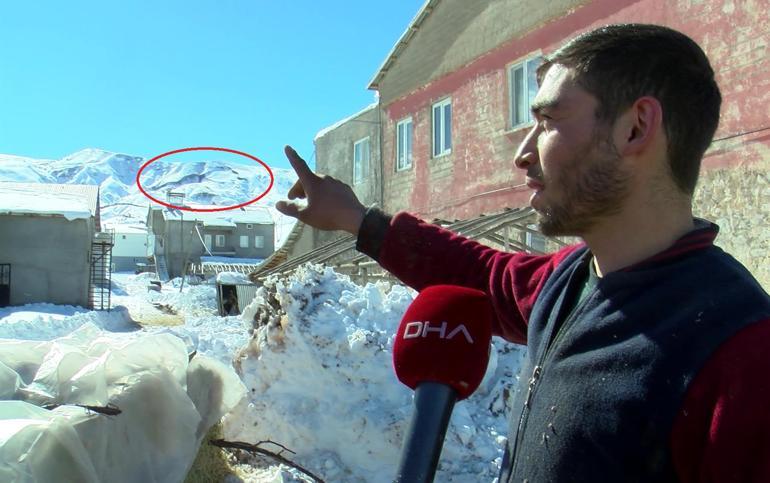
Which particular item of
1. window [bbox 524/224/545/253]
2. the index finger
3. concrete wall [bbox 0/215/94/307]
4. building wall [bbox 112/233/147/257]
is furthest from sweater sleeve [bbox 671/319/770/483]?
building wall [bbox 112/233/147/257]

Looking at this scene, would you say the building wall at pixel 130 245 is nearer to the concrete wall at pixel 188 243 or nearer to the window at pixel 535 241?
the concrete wall at pixel 188 243

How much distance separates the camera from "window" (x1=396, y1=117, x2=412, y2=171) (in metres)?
14.0

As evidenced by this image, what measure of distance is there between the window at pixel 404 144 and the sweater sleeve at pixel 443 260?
11897 millimetres

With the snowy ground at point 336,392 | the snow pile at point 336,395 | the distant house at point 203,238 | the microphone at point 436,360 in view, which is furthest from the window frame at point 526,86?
the distant house at point 203,238

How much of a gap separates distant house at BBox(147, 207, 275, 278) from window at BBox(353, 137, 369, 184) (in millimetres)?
39064

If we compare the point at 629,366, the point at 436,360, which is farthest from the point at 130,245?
the point at 629,366

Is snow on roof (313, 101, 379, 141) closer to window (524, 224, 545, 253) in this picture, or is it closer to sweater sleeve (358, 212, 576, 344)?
window (524, 224, 545, 253)

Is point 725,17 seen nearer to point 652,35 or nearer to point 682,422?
point 652,35

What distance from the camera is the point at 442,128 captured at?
12.9 m

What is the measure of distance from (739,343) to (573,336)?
305 millimetres

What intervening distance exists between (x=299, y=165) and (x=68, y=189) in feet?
95.3

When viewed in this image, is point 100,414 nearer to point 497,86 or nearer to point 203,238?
point 497,86

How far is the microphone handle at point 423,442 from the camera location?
107 cm

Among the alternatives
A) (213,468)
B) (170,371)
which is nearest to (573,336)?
(170,371)
